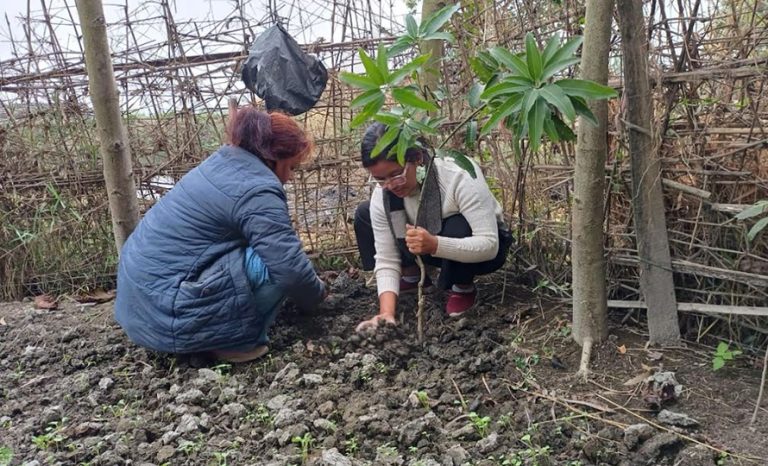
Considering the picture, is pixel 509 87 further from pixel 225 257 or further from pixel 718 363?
pixel 225 257

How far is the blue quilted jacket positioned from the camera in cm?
258

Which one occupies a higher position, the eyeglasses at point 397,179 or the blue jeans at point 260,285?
the eyeglasses at point 397,179

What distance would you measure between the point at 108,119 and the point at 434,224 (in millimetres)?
1684

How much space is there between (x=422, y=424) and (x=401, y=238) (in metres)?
1.15

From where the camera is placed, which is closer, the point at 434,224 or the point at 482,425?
the point at 482,425

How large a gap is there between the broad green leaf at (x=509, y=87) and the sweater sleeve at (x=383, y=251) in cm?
129

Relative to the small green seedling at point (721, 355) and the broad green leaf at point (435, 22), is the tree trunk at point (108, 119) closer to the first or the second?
the broad green leaf at point (435, 22)

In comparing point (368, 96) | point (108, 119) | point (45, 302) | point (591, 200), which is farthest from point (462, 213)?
point (45, 302)

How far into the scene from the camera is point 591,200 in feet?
7.91

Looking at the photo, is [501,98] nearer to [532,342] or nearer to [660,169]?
[660,169]

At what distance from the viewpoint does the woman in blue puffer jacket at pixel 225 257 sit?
259cm

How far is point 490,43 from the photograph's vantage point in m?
3.16

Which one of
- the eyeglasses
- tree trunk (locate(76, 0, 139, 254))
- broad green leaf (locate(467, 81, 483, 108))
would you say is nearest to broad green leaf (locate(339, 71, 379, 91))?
broad green leaf (locate(467, 81, 483, 108))

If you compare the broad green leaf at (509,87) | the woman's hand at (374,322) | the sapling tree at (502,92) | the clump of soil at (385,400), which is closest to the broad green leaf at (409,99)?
the sapling tree at (502,92)
